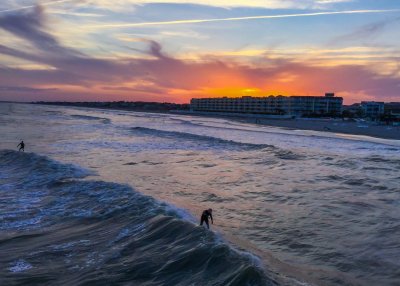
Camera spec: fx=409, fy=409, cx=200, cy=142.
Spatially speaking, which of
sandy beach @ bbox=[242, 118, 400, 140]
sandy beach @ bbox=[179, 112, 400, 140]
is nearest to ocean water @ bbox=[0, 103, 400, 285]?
sandy beach @ bbox=[242, 118, 400, 140]

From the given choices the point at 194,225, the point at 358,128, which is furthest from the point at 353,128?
the point at 194,225

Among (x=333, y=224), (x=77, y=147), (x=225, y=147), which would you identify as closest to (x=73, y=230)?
(x=333, y=224)

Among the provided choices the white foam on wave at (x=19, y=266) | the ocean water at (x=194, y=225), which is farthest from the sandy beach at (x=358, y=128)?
the white foam on wave at (x=19, y=266)

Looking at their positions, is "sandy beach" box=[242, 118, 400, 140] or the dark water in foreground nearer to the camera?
the dark water in foreground

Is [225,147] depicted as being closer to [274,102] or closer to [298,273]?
[298,273]

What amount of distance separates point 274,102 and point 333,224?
159 meters

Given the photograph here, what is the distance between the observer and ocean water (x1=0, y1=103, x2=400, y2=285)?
8906 mm

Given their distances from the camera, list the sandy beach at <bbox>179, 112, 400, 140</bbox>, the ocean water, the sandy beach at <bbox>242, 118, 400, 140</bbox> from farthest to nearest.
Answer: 1. the sandy beach at <bbox>179, 112, 400, 140</bbox>
2. the sandy beach at <bbox>242, 118, 400, 140</bbox>
3. the ocean water

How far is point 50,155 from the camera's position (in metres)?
28.4

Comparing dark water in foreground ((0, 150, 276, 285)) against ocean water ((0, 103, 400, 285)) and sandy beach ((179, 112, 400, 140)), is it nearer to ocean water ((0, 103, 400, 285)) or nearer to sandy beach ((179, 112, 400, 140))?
ocean water ((0, 103, 400, 285))

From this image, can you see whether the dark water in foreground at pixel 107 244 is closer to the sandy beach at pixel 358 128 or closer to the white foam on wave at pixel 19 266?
the white foam on wave at pixel 19 266

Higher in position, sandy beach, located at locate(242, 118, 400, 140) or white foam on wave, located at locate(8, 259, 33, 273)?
sandy beach, located at locate(242, 118, 400, 140)

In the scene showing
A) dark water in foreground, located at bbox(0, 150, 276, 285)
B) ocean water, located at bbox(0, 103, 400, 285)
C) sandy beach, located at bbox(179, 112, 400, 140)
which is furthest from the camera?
sandy beach, located at bbox(179, 112, 400, 140)

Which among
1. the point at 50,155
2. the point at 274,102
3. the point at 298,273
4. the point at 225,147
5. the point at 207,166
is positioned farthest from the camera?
the point at 274,102
